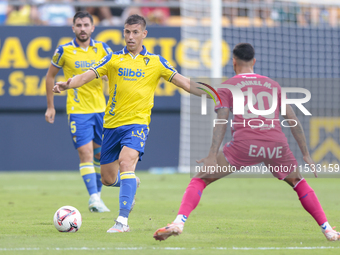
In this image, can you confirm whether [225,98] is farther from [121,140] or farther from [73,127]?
[73,127]

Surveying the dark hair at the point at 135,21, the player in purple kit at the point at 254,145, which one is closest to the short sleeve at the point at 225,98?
the player in purple kit at the point at 254,145

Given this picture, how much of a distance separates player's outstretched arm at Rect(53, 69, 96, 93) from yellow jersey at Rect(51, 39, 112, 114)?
183 cm

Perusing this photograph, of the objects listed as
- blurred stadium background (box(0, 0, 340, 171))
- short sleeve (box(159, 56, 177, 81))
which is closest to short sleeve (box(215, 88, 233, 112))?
short sleeve (box(159, 56, 177, 81))

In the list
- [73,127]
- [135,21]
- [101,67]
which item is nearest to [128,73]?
[101,67]

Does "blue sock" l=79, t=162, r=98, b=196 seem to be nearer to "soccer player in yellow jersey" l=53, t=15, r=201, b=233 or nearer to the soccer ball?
"soccer player in yellow jersey" l=53, t=15, r=201, b=233

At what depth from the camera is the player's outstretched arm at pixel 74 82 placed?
5613 mm

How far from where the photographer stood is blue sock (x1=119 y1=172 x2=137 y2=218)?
18.1ft

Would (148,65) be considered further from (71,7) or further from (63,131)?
(71,7)

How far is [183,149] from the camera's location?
1418cm

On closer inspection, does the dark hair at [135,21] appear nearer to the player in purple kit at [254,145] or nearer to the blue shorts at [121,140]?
the blue shorts at [121,140]

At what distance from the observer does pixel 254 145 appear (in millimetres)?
4984

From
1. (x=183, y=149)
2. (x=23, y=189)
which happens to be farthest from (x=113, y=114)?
(x=183, y=149)

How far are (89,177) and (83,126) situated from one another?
27.6 inches

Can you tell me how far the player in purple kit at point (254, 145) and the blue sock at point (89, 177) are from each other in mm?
2784
